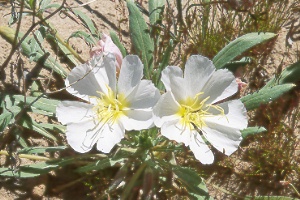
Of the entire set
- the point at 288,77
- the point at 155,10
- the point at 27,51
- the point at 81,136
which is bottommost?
the point at 81,136

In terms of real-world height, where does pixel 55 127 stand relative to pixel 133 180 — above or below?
above

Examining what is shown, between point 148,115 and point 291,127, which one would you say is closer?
point 148,115

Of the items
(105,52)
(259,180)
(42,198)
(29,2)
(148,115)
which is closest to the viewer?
(148,115)

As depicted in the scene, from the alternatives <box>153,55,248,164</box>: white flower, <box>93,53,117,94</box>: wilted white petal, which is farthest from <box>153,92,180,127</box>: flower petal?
<box>93,53,117,94</box>: wilted white petal

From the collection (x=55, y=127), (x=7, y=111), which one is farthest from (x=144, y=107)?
(x=7, y=111)

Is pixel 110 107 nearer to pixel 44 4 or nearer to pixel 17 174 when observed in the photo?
pixel 17 174

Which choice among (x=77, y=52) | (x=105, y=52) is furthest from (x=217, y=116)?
(x=77, y=52)

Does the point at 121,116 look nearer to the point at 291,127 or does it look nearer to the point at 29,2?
the point at 29,2
